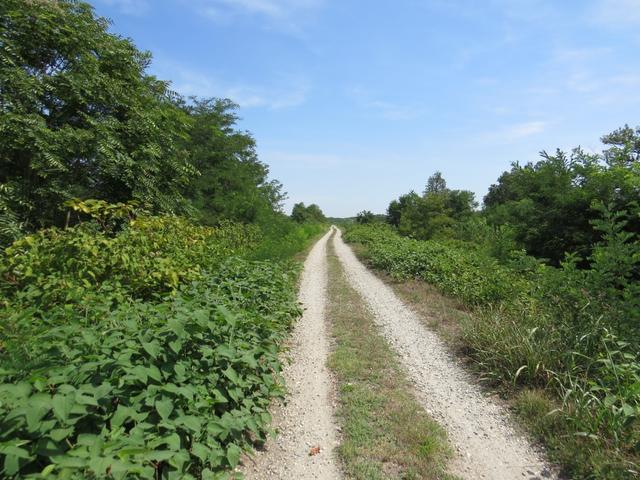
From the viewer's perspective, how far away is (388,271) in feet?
41.3

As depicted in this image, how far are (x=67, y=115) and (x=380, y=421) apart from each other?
25.9 ft

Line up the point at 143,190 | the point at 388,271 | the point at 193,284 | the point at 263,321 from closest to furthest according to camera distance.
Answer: the point at 263,321, the point at 193,284, the point at 143,190, the point at 388,271

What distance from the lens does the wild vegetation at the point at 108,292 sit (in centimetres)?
179

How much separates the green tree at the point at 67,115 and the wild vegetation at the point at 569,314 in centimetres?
779

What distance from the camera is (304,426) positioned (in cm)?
350

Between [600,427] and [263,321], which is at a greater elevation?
[263,321]

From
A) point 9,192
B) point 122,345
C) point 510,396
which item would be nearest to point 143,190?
point 9,192

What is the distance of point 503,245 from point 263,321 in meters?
8.88

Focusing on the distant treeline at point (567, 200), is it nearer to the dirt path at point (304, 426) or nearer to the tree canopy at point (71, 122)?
the dirt path at point (304, 426)

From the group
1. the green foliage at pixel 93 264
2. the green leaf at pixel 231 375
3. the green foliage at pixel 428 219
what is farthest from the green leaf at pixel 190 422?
A: the green foliage at pixel 428 219

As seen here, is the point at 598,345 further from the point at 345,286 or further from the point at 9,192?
the point at 9,192

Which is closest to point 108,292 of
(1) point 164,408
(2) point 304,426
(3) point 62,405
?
(1) point 164,408

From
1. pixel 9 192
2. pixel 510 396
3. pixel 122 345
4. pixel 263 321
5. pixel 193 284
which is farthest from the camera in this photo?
pixel 9 192

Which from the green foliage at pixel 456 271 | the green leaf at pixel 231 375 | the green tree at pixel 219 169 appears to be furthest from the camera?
the green tree at pixel 219 169
